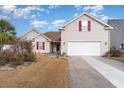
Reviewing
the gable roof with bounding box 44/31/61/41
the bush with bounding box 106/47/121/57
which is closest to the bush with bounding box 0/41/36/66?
the bush with bounding box 106/47/121/57

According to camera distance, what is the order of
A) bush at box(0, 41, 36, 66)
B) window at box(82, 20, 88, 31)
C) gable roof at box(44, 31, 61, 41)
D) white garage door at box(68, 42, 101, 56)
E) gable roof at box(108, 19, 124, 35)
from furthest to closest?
gable roof at box(108, 19, 124, 35), gable roof at box(44, 31, 61, 41), window at box(82, 20, 88, 31), white garage door at box(68, 42, 101, 56), bush at box(0, 41, 36, 66)

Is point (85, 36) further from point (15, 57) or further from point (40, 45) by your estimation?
point (15, 57)

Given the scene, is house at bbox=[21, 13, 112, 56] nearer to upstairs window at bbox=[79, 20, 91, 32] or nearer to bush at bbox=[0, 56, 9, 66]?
upstairs window at bbox=[79, 20, 91, 32]

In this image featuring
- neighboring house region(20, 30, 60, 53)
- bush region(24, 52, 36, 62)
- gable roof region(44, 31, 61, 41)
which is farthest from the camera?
gable roof region(44, 31, 61, 41)

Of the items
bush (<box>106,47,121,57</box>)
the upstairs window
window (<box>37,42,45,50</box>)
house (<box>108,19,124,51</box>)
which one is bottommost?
bush (<box>106,47,121,57</box>)

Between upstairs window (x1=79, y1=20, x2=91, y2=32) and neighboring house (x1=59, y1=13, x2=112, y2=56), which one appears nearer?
neighboring house (x1=59, y1=13, x2=112, y2=56)

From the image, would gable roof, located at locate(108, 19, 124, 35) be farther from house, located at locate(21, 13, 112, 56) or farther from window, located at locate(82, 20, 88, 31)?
window, located at locate(82, 20, 88, 31)

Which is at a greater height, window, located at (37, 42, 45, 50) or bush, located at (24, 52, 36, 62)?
window, located at (37, 42, 45, 50)

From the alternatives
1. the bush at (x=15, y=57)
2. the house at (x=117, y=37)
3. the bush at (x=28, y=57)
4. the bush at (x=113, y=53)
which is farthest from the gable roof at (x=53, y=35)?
the bush at (x=15, y=57)

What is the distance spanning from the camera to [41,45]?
4284 centimetres

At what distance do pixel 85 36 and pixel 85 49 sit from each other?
168 centimetres

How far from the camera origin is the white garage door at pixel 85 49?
38.6 meters

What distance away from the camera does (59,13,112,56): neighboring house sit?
38.7 metres
